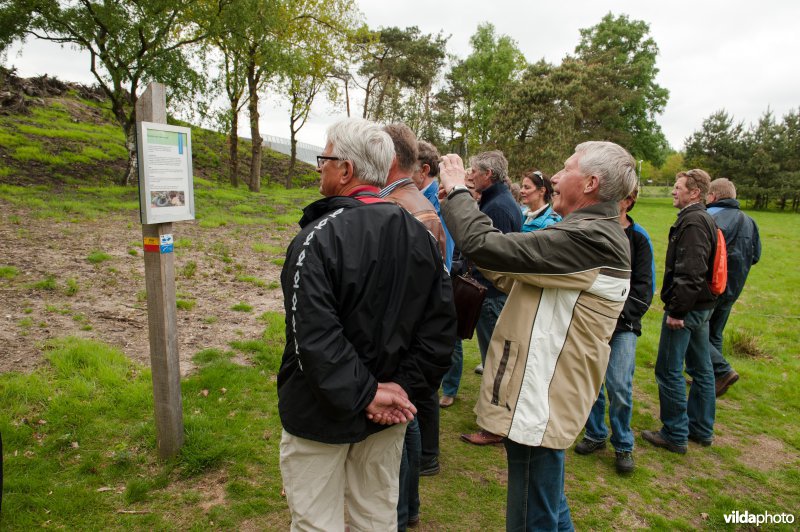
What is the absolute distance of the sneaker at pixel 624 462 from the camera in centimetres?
394

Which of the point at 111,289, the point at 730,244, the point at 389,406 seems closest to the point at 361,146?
Result: the point at 389,406

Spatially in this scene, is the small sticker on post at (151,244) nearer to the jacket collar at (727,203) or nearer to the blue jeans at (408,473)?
the blue jeans at (408,473)

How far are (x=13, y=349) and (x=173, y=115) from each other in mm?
14828

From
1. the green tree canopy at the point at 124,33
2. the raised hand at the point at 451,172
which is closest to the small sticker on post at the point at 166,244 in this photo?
the raised hand at the point at 451,172

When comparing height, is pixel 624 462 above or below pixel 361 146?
below

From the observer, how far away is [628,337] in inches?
153

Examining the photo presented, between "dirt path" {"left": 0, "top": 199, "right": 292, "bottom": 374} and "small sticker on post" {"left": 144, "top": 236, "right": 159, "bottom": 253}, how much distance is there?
199 centimetres

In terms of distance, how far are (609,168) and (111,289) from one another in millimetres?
6558

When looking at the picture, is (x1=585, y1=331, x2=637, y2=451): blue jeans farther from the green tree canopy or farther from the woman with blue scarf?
the green tree canopy

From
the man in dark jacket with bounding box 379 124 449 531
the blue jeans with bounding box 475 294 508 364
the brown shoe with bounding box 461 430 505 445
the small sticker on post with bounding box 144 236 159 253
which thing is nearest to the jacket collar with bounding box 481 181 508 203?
the blue jeans with bounding box 475 294 508 364

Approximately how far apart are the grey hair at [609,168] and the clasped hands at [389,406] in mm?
1313

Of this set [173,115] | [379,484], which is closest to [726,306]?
[379,484]

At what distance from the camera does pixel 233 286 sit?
25.6ft
